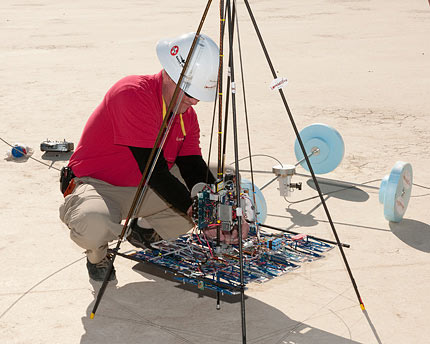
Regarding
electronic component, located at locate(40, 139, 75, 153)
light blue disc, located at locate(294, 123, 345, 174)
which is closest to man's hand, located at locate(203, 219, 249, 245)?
light blue disc, located at locate(294, 123, 345, 174)

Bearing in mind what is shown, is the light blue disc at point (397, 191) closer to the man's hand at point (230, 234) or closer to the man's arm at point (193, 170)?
the man's arm at point (193, 170)

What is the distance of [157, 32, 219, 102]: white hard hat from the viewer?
389cm

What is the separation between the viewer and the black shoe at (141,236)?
4.38 m

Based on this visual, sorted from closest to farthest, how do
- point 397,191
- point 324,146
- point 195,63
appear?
point 195,63 → point 397,191 → point 324,146

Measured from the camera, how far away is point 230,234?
3.86 m

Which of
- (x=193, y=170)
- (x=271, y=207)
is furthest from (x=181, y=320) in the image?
(x=271, y=207)

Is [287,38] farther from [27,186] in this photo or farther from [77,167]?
[77,167]

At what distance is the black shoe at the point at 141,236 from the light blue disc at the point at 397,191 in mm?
1729

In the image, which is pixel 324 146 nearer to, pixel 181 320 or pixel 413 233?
pixel 413 233

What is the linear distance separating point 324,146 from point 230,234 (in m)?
2.38

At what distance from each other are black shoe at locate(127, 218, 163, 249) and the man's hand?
547mm

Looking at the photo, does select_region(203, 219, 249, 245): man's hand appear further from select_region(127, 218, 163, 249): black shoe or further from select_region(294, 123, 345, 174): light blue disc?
select_region(294, 123, 345, 174): light blue disc

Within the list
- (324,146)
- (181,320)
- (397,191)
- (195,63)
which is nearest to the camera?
(181,320)

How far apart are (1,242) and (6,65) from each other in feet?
26.0
